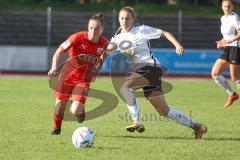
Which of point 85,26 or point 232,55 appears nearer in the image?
point 232,55

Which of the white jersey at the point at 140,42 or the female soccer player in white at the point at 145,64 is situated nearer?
the female soccer player in white at the point at 145,64

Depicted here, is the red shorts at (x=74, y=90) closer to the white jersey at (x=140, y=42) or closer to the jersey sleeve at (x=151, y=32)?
the white jersey at (x=140, y=42)

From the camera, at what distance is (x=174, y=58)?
2828 centimetres

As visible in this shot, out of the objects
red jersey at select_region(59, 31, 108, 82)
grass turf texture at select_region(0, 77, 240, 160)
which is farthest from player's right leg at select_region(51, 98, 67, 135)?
red jersey at select_region(59, 31, 108, 82)

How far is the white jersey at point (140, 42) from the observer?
1011 centimetres

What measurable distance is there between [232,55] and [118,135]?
17.7ft

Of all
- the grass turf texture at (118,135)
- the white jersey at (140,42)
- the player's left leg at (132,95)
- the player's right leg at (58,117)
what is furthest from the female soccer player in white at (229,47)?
the player's right leg at (58,117)

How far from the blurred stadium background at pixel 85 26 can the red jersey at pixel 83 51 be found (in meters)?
16.8

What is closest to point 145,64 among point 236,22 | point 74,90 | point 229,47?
point 74,90

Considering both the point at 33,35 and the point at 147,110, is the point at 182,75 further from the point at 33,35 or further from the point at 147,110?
the point at 147,110

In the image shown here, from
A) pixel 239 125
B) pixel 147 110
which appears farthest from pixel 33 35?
pixel 239 125

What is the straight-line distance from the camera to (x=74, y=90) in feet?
34.2

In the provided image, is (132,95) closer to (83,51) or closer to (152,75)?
(152,75)

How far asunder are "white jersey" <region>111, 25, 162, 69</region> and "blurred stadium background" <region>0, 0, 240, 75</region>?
17034 mm
